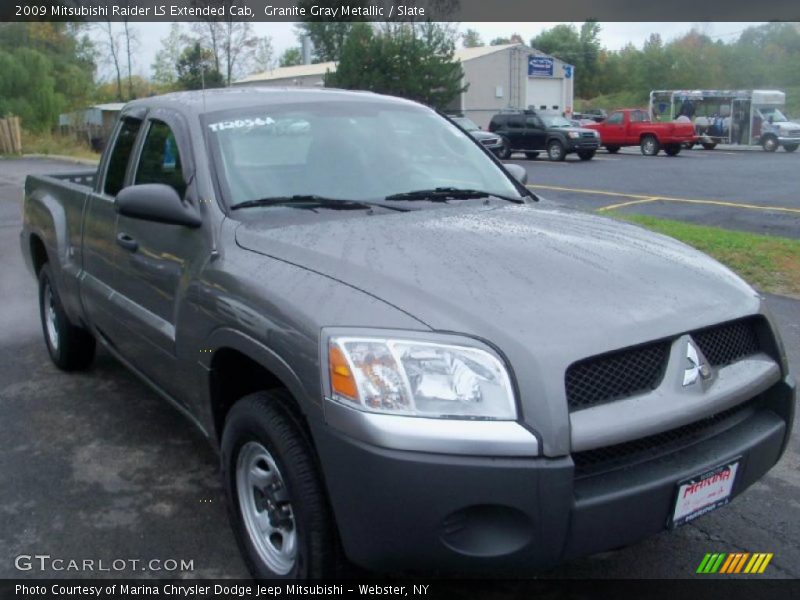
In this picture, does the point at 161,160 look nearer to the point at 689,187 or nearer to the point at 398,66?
the point at 689,187

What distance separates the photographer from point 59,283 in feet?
17.7

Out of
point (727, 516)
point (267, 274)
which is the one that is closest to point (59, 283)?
point (267, 274)

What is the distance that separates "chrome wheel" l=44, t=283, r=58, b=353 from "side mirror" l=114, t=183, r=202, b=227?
2.55m

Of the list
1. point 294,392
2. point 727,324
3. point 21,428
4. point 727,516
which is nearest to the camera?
point 294,392

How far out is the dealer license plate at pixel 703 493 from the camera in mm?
2650

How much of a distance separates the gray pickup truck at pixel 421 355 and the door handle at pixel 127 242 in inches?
0.8

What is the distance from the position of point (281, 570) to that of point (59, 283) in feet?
10.3

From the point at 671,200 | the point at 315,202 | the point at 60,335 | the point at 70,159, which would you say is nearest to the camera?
the point at 315,202

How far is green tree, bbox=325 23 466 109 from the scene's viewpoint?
38594 mm

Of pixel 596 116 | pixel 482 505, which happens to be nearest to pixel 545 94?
pixel 596 116

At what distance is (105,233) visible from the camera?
458 centimetres

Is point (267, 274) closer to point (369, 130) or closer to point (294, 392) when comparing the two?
point (294, 392)

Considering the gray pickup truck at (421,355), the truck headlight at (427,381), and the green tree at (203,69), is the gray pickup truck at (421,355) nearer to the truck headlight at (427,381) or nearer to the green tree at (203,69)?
the truck headlight at (427,381)

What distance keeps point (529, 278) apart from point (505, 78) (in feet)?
166
